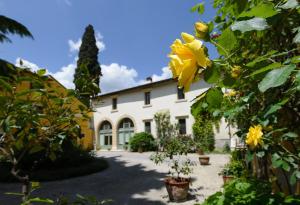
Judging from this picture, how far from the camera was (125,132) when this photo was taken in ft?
84.9

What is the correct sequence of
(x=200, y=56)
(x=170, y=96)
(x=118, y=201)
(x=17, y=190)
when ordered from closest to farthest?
(x=200, y=56), (x=118, y=201), (x=17, y=190), (x=170, y=96)

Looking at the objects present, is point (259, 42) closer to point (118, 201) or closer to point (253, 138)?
point (253, 138)

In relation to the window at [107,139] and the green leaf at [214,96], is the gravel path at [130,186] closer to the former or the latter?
the green leaf at [214,96]

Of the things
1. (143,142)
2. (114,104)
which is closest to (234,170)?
(143,142)

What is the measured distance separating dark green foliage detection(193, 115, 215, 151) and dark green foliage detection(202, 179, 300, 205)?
15682mm

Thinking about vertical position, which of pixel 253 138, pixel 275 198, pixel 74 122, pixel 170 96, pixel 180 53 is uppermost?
pixel 170 96

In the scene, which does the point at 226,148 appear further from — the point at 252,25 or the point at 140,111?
the point at 252,25

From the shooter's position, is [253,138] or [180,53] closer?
[180,53]

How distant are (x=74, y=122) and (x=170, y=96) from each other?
→ 20785mm

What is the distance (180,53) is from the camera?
768 millimetres

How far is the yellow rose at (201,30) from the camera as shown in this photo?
83 centimetres

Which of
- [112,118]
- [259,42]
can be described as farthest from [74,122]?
[112,118]

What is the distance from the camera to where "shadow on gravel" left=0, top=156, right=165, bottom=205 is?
7.80 meters

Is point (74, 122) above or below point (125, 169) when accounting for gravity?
above
